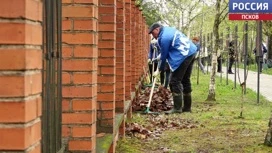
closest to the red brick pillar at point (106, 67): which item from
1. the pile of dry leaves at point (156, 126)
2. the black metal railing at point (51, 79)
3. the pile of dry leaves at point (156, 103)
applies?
the black metal railing at point (51, 79)

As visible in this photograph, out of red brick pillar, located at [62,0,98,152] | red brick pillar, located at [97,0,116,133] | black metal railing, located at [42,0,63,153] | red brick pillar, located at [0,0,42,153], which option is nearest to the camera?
red brick pillar, located at [0,0,42,153]

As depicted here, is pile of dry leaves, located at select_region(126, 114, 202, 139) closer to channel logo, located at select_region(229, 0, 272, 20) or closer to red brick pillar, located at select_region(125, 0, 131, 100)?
red brick pillar, located at select_region(125, 0, 131, 100)

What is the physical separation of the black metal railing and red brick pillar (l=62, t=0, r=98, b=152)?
24cm

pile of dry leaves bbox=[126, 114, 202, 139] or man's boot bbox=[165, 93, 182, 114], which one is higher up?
man's boot bbox=[165, 93, 182, 114]

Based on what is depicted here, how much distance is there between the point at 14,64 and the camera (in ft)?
6.77

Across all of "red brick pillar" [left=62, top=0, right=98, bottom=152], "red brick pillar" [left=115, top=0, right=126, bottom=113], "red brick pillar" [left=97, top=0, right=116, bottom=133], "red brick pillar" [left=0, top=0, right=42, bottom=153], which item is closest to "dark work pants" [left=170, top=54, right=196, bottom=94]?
"red brick pillar" [left=115, top=0, right=126, bottom=113]

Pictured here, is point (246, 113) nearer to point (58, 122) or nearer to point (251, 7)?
point (251, 7)

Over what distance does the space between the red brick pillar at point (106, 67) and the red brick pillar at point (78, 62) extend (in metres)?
1.62

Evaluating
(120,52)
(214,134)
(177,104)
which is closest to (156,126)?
(214,134)

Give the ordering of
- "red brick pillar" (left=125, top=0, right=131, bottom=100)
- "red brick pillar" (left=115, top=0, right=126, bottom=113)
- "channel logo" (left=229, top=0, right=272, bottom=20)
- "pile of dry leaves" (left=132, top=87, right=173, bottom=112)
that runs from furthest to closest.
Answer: "pile of dry leaves" (left=132, top=87, right=173, bottom=112)
"channel logo" (left=229, top=0, right=272, bottom=20)
"red brick pillar" (left=125, top=0, right=131, bottom=100)
"red brick pillar" (left=115, top=0, right=126, bottom=113)

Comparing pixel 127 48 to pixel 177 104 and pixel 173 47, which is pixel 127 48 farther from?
pixel 177 104

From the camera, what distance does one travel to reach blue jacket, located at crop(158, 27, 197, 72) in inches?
423

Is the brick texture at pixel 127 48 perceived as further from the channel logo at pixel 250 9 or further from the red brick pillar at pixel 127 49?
the channel logo at pixel 250 9

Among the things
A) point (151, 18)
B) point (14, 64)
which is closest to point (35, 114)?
point (14, 64)
